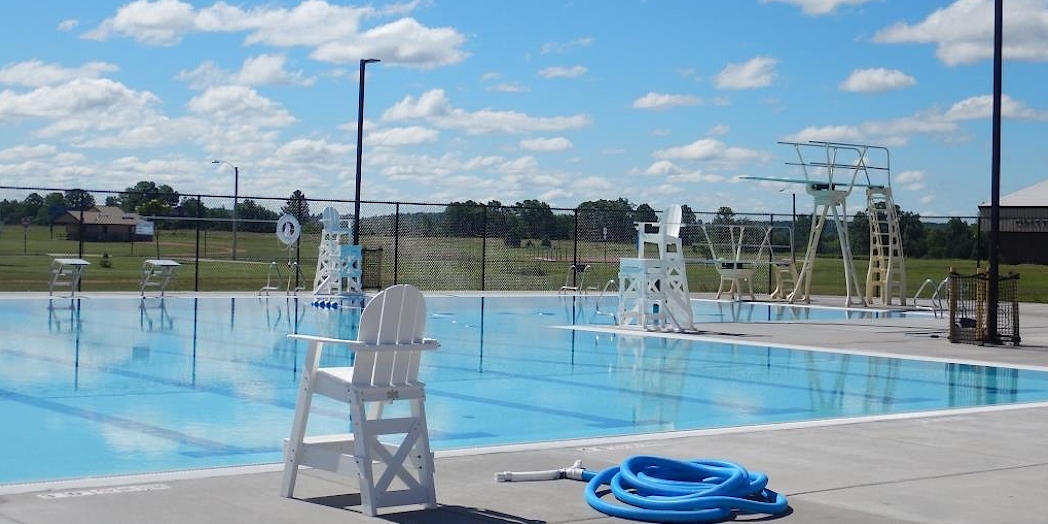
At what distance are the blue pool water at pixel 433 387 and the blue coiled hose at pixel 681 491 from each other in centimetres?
235

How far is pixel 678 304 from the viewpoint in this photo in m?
19.8

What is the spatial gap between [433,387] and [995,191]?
31.0 feet

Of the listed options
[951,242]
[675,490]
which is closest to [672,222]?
[675,490]

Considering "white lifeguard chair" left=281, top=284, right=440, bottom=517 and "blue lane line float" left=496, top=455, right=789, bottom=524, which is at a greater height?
"white lifeguard chair" left=281, top=284, right=440, bottom=517

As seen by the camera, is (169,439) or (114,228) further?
(114,228)

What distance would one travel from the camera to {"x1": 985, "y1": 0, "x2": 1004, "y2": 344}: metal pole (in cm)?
1766

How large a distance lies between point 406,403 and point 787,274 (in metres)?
29.4

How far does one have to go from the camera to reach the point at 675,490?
663 centimetres

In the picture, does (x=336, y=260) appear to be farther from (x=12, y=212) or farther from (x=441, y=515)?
(x=441, y=515)

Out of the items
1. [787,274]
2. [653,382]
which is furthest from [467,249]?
[653,382]

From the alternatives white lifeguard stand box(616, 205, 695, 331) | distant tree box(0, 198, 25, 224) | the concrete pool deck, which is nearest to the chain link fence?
distant tree box(0, 198, 25, 224)

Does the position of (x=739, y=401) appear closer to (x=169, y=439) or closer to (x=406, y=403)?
(x=406, y=403)

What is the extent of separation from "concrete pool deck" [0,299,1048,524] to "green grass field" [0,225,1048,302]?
2423 cm

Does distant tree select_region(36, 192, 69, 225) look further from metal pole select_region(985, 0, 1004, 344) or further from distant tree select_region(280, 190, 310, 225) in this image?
metal pole select_region(985, 0, 1004, 344)
